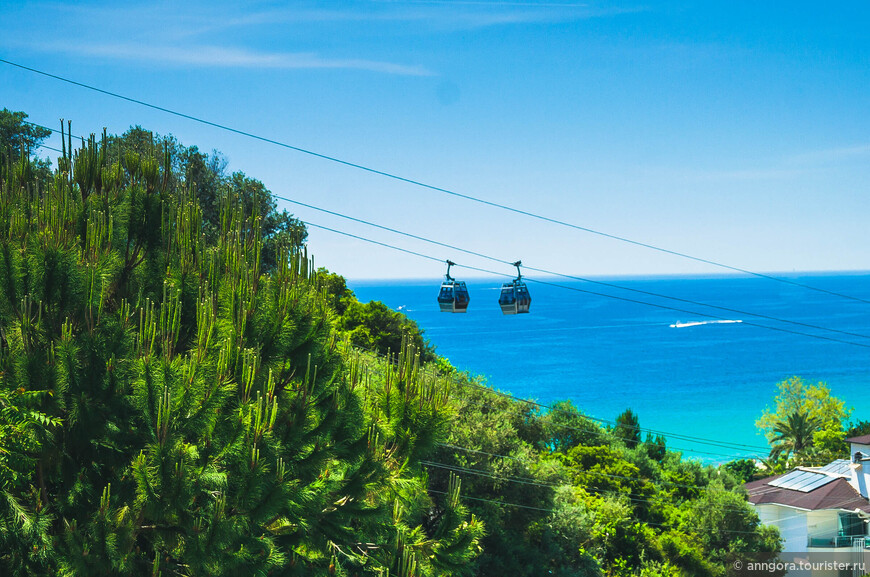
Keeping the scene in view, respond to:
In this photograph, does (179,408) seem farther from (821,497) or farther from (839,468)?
(839,468)

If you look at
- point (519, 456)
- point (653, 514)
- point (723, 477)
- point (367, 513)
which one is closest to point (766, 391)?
point (723, 477)

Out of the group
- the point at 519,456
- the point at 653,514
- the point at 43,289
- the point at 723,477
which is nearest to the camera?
the point at 43,289

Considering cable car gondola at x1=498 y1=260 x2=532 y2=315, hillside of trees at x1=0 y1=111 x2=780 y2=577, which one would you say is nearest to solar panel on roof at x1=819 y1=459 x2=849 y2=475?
cable car gondola at x1=498 y1=260 x2=532 y2=315

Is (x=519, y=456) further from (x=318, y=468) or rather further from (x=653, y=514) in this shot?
(x=318, y=468)

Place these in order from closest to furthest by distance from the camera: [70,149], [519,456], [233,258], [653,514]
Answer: [233,258]
[70,149]
[519,456]
[653,514]

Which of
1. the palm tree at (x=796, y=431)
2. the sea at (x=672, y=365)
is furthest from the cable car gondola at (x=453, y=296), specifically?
the palm tree at (x=796, y=431)

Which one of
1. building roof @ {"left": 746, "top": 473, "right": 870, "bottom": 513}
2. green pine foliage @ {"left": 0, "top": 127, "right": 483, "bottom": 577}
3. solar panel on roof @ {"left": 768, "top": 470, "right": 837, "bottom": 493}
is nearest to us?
green pine foliage @ {"left": 0, "top": 127, "right": 483, "bottom": 577}

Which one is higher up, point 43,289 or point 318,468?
point 43,289

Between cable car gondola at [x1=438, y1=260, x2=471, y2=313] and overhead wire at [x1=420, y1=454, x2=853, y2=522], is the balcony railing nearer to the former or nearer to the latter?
overhead wire at [x1=420, y1=454, x2=853, y2=522]
